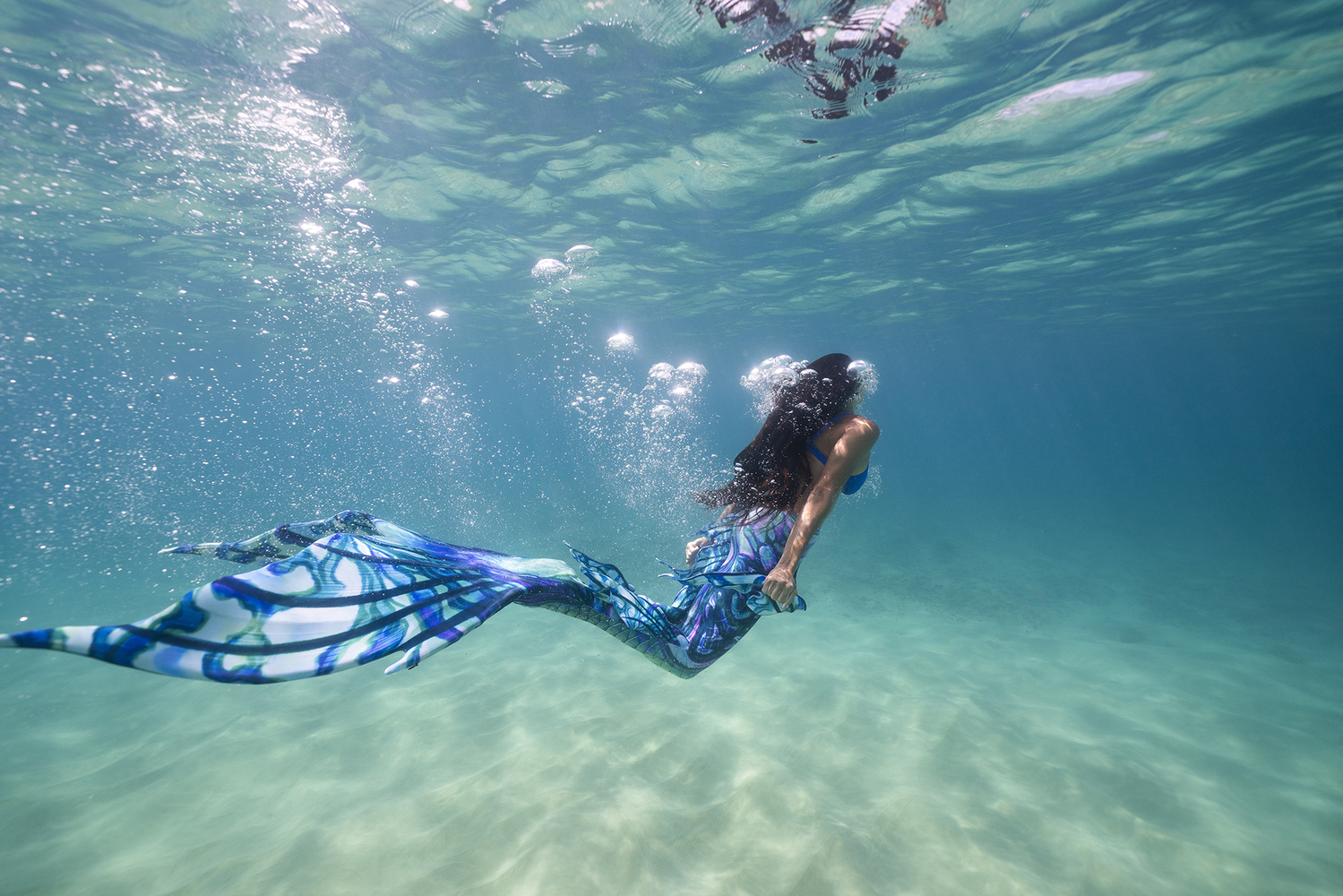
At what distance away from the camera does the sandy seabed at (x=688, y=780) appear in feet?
13.6

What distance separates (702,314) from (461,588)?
2678 centimetres

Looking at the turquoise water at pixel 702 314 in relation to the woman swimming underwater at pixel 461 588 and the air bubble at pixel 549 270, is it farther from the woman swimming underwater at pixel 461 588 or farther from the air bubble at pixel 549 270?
the woman swimming underwater at pixel 461 588

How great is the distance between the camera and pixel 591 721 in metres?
6.29

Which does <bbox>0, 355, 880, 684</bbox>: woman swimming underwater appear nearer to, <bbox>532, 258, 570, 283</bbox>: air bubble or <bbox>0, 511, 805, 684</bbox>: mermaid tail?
<bbox>0, 511, 805, 684</bbox>: mermaid tail

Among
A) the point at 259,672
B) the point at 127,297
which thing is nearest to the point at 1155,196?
the point at 259,672

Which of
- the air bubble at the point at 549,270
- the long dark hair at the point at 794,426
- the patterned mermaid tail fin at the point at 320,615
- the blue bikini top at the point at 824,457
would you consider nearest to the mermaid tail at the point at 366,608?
the patterned mermaid tail fin at the point at 320,615

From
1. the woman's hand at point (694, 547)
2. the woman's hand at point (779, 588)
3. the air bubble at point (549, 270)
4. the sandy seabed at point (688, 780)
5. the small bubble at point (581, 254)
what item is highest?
the air bubble at point (549, 270)

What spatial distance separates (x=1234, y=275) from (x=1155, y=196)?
14047mm

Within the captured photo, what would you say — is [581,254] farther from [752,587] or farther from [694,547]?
[752,587]

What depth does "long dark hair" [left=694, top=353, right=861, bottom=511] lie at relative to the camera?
3691mm

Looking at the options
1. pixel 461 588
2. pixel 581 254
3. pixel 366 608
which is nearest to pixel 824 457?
pixel 461 588

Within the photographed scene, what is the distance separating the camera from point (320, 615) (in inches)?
89.4

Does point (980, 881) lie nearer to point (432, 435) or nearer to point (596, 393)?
point (596, 393)

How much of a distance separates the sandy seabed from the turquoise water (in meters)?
0.05
